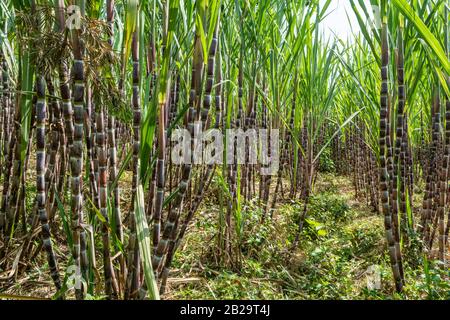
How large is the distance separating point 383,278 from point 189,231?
0.99 meters

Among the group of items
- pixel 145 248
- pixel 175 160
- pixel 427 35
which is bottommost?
pixel 145 248

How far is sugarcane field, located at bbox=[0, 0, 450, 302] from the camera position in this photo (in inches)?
36.1

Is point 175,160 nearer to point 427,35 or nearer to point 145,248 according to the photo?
point 145,248

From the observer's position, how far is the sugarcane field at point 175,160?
92cm

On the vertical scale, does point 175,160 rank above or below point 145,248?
above

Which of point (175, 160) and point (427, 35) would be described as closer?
point (427, 35)

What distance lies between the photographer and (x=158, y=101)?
93 centimetres

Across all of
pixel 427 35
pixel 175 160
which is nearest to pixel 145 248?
pixel 427 35

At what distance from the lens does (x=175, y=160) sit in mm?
2256

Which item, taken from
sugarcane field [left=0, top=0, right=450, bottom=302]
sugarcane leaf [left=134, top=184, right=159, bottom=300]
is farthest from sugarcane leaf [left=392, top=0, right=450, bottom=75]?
sugarcane leaf [left=134, top=184, right=159, bottom=300]

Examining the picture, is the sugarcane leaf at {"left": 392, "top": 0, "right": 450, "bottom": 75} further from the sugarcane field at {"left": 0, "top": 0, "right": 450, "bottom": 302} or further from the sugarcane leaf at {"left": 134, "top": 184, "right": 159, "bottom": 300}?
the sugarcane leaf at {"left": 134, "top": 184, "right": 159, "bottom": 300}
